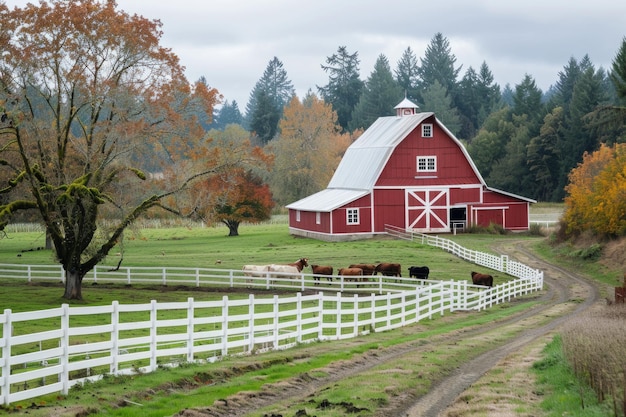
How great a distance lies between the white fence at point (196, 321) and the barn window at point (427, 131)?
39.0 ft

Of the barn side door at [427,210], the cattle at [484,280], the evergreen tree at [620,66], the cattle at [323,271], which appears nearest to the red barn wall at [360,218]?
the barn side door at [427,210]

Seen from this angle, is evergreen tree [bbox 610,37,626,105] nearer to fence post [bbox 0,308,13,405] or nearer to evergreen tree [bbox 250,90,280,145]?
fence post [bbox 0,308,13,405]

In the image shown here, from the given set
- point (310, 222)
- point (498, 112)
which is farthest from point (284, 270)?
point (498, 112)

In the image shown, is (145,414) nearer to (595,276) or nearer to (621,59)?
(595,276)

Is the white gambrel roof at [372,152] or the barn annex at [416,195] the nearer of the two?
the barn annex at [416,195]

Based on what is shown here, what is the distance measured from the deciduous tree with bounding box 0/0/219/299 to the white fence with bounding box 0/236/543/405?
14.4ft

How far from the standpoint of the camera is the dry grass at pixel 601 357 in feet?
41.9

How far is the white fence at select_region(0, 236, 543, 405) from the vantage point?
45.0ft

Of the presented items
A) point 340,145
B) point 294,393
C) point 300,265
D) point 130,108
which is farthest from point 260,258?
point 340,145

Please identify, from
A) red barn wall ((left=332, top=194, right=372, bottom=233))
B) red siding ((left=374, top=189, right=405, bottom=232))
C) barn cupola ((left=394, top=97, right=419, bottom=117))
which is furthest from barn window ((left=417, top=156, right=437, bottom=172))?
barn cupola ((left=394, top=97, right=419, bottom=117))

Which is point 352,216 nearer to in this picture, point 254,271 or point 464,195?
point 464,195

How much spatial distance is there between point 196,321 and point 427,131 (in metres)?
54.2

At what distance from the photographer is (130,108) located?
114 feet

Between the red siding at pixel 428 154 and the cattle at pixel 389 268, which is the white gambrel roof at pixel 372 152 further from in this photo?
the cattle at pixel 389 268
